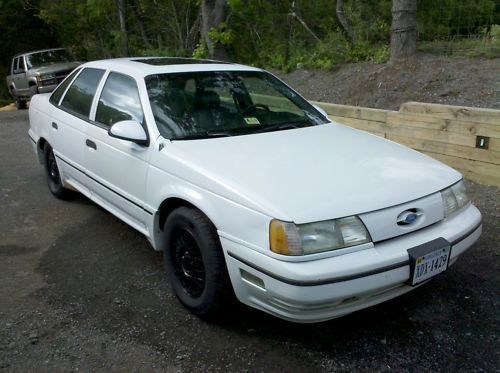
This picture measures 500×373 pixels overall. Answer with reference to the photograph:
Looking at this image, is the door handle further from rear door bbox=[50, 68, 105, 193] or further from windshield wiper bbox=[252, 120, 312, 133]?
windshield wiper bbox=[252, 120, 312, 133]

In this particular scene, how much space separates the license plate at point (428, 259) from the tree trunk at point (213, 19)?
9357 mm

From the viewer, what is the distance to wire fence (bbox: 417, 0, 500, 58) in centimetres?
726

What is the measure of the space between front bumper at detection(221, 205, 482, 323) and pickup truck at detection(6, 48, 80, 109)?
41.4 feet

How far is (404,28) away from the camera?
7449 mm

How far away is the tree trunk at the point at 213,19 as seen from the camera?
11258mm

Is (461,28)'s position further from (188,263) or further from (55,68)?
(55,68)

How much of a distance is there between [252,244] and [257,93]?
193cm

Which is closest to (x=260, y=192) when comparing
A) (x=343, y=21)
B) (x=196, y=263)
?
(x=196, y=263)

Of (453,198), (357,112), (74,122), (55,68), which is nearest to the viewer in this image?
(453,198)

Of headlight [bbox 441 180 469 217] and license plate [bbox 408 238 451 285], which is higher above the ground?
headlight [bbox 441 180 469 217]

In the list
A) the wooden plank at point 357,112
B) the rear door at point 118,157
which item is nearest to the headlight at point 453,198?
the rear door at point 118,157

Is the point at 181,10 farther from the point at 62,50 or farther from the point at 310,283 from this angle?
the point at 310,283

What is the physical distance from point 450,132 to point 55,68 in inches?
473

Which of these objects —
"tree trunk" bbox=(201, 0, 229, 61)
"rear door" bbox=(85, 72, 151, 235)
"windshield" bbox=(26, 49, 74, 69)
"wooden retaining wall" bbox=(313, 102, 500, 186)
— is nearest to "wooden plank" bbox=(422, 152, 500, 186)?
"wooden retaining wall" bbox=(313, 102, 500, 186)
